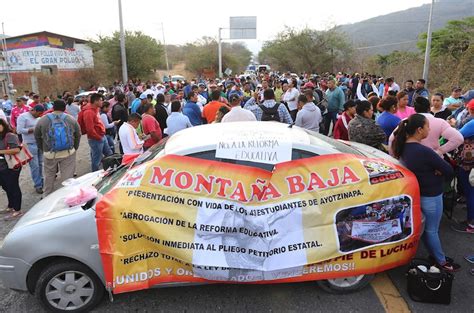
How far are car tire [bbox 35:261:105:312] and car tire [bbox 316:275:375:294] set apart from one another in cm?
214

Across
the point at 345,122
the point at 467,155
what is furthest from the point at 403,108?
the point at 467,155

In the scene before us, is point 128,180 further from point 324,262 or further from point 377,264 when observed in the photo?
point 377,264

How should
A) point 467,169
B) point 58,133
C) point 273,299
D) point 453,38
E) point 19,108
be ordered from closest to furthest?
point 273,299 < point 467,169 < point 58,133 < point 19,108 < point 453,38

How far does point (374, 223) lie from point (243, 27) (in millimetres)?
36842

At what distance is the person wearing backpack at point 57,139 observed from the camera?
19.9 feet

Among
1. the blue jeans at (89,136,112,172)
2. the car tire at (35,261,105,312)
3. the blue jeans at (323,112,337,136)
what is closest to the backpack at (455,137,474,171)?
the car tire at (35,261,105,312)

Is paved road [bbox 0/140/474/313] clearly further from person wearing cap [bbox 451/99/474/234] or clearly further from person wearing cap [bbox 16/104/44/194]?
person wearing cap [bbox 16/104/44/194]

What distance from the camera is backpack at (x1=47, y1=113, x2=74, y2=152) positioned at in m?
6.04

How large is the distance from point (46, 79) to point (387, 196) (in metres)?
28.5

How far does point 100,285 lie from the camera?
3543 millimetres

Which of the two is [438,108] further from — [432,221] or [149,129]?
Result: [149,129]

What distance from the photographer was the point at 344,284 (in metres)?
3.65

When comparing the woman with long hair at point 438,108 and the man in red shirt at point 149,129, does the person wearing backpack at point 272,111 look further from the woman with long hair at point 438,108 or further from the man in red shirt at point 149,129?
the woman with long hair at point 438,108

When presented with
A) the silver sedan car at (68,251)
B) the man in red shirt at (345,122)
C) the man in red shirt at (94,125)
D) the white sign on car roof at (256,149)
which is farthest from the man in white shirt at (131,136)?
the man in red shirt at (345,122)
